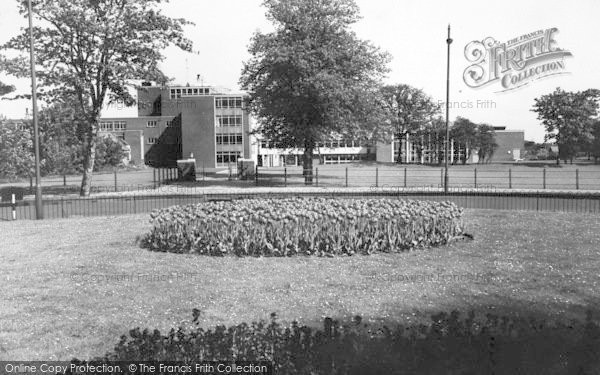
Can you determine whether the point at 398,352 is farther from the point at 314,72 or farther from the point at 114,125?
the point at 114,125

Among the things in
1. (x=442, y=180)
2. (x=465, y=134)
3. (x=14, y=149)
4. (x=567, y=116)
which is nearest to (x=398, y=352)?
(x=14, y=149)

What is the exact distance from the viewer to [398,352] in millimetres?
4387

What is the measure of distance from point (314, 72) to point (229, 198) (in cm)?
1385

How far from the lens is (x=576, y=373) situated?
4078 millimetres

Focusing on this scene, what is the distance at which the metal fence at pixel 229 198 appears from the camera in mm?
21125

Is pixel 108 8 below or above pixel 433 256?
above

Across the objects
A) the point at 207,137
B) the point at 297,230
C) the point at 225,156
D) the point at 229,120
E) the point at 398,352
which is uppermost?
the point at 229,120

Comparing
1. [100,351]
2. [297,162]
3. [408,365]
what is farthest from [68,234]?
[297,162]

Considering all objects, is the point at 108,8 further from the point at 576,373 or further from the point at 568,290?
the point at 576,373

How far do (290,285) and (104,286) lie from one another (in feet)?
9.94

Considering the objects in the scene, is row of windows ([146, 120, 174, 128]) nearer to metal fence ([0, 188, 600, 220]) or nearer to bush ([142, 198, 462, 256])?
metal fence ([0, 188, 600, 220])

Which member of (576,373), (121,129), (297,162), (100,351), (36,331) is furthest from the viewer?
(297,162)

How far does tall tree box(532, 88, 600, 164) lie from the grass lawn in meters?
66.4

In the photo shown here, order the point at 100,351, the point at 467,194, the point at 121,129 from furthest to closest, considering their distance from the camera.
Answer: the point at 121,129 < the point at 467,194 < the point at 100,351
